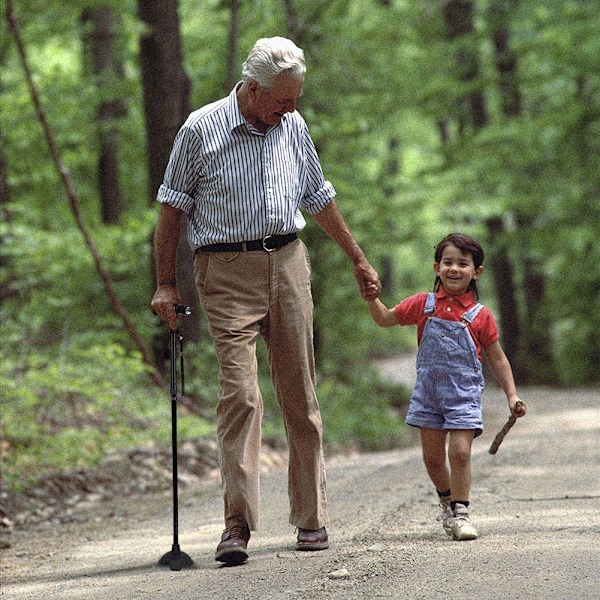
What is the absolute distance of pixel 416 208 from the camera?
17.4 meters

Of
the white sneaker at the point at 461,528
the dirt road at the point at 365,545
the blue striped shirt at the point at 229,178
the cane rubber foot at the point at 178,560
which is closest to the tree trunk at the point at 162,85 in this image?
the dirt road at the point at 365,545

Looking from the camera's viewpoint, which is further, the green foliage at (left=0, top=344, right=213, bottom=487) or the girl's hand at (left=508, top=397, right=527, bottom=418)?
the green foliage at (left=0, top=344, right=213, bottom=487)

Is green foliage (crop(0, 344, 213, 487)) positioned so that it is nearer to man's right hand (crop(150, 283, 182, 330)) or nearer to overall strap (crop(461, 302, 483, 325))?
man's right hand (crop(150, 283, 182, 330))

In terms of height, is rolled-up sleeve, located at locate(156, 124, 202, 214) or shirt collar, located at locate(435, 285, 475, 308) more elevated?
rolled-up sleeve, located at locate(156, 124, 202, 214)

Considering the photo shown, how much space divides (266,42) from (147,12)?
6.70 metres

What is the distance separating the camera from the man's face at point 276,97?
198 inches

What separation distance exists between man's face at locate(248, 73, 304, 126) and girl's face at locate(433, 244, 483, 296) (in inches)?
42.5

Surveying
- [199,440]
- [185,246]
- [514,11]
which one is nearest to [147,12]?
[185,246]

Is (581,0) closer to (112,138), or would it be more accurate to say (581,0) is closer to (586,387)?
(586,387)

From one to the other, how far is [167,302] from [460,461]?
5.20 ft

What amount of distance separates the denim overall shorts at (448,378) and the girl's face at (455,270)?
124 mm

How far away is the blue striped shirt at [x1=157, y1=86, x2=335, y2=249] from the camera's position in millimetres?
5184

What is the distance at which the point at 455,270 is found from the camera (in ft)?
18.1

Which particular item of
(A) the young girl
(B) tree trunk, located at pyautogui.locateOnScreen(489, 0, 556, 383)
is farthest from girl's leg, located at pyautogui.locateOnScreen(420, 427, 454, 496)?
(B) tree trunk, located at pyautogui.locateOnScreen(489, 0, 556, 383)
